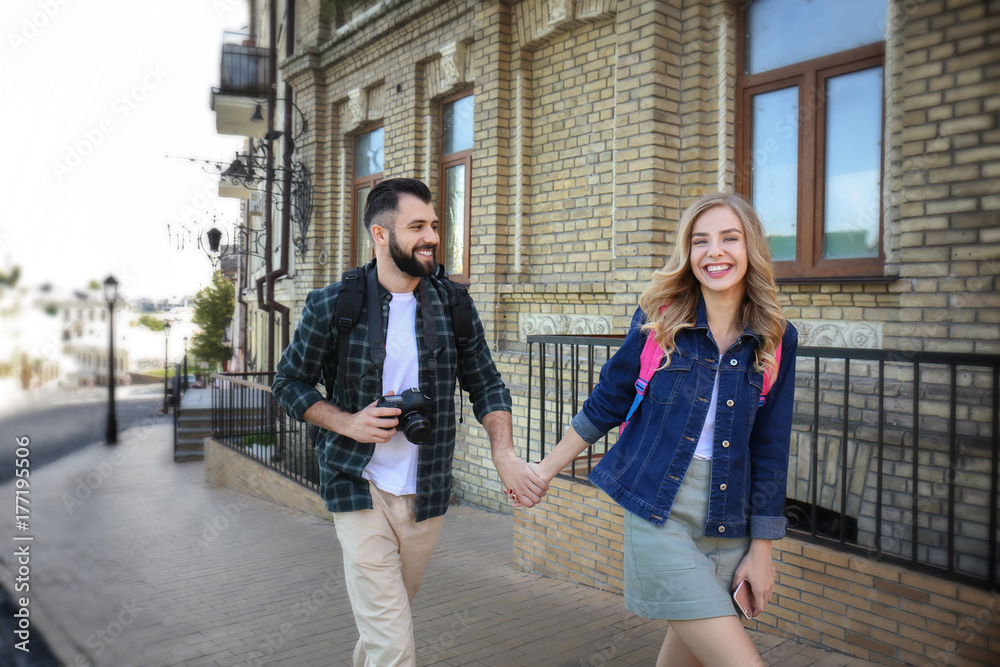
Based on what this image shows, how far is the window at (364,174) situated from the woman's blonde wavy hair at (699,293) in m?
8.90

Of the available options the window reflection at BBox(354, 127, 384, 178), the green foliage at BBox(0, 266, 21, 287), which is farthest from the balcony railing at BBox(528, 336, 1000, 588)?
the window reflection at BBox(354, 127, 384, 178)

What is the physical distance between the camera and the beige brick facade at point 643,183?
3.94 metres

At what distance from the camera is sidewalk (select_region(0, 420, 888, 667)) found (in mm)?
4008

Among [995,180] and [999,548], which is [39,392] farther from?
[995,180]

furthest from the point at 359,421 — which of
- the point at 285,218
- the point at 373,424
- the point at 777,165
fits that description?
the point at 285,218

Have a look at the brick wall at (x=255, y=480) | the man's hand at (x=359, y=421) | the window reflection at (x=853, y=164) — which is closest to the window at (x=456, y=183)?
the brick wall at (x=255, y=480)

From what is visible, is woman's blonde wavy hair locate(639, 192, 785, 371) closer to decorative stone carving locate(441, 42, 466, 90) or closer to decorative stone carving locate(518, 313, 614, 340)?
decorative stone carving locate(518, 313, 614, 340)

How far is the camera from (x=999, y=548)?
375 centimetres

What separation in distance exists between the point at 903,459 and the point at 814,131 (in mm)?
2460

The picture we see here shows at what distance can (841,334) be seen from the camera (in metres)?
4.94

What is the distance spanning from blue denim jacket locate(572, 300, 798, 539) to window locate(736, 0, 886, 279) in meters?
3.05

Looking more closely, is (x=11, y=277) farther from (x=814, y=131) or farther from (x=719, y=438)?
(x=814, y=131)

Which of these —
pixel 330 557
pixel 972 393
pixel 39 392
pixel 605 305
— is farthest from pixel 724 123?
pixel 39 392

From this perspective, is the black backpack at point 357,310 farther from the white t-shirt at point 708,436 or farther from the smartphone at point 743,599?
the smartphone at point 743,599
